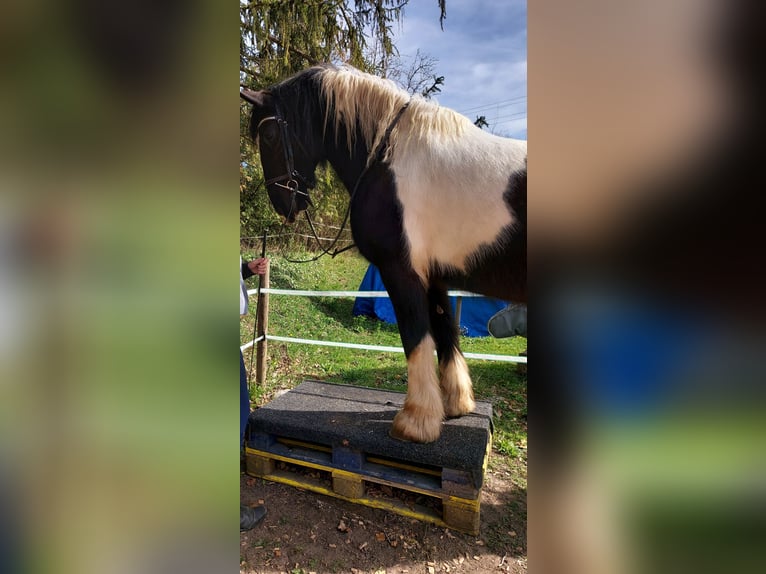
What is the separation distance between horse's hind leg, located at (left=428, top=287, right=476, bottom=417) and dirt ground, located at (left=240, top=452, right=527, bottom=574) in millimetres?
458

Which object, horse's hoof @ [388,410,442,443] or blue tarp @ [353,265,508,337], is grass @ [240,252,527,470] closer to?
blue tarp @ [353,265,508,337]

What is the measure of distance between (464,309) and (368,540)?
118 inches

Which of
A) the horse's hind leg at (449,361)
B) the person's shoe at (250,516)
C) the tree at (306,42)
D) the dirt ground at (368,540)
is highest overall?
the tree at (306,42)

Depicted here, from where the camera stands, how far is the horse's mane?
6.04 ft

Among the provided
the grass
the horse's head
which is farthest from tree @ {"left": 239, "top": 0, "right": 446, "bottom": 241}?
the grass

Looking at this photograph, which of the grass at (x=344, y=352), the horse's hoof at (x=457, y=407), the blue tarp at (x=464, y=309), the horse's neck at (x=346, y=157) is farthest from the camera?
the blue tarp at (x=464, y=309)

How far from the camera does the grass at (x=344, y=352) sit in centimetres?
303

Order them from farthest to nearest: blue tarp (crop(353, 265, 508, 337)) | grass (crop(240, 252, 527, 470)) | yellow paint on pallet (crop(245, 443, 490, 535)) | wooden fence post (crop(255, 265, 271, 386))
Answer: blue tarp (crop(353, 265, 508, 337)), wooden fence post (crop(255, 265, 271, 386)), grass (crop(240, 252, 527, 470)), yellow paint on pallet (crop(245, 443, 490, 535))

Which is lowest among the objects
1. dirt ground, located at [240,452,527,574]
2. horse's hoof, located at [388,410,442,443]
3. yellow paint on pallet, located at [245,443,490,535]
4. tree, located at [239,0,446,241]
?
dirt ground, located at [240,452,527,574]

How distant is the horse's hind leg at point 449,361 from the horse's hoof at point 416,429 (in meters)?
0.25

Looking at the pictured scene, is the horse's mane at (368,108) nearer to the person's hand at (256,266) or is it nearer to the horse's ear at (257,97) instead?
the horse's ear at (257,97)

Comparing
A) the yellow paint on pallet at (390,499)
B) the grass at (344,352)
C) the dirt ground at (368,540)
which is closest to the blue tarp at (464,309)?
the grass at (344,352)

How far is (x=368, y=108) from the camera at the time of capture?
6.46 feet
